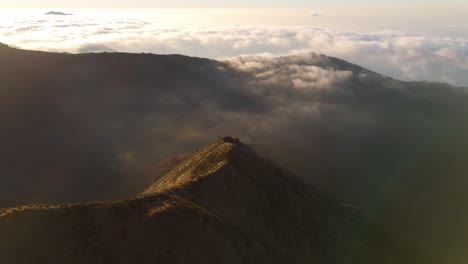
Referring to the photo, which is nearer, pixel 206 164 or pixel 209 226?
pixel 209 226

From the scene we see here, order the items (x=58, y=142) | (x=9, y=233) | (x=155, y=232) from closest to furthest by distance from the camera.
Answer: (x=9, y=233) < (x=155, y=232) < (x=58, y=142)

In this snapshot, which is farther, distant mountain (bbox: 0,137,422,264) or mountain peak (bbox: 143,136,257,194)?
mountain peak (bbox: 143,136,257,194)

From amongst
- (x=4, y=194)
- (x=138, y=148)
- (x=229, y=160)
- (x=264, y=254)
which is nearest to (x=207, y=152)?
(x=229, y=160)

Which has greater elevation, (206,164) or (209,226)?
(209,226)

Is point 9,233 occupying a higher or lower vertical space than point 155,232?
higher

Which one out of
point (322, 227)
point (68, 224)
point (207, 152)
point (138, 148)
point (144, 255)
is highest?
point (68, 224)

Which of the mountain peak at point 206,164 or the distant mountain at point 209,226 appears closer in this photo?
the distant mountain at point 209,226

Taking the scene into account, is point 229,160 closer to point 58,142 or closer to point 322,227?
point 322,227

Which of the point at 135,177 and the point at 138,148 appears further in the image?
the point at 138,148
